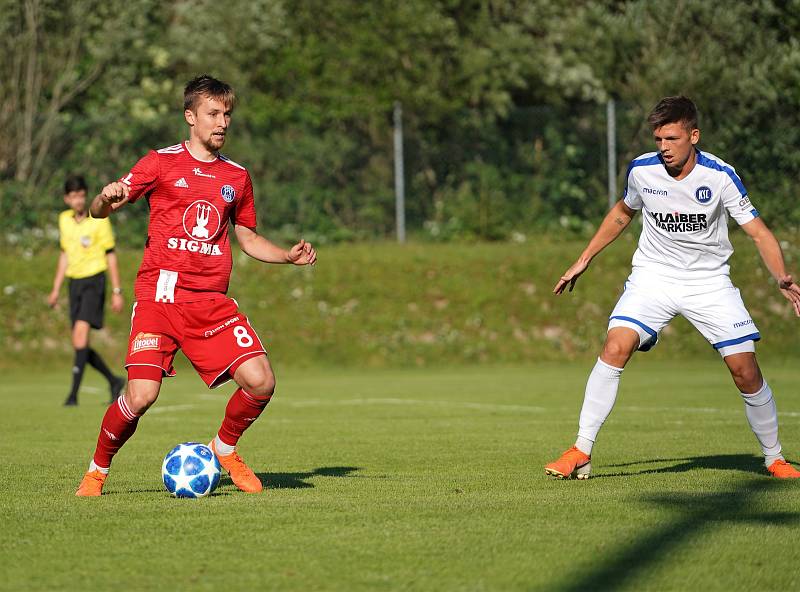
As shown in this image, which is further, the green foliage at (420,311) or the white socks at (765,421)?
the green foliage at (420,311)

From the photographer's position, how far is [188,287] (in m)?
7.52

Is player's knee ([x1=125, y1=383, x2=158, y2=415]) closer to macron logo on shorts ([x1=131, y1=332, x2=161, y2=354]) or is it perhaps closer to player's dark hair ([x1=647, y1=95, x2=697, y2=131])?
macron logo on shorts ([x1=131, y1=332, x2=161, y2=354])

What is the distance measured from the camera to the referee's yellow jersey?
15.2 meters

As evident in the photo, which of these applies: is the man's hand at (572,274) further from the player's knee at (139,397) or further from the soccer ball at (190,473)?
the player's knee at (139,397)

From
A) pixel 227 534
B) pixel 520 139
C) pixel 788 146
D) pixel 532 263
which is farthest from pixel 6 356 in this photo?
pixel 227 534

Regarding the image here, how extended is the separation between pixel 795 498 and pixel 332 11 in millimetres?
23417

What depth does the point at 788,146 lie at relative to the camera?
24.5m

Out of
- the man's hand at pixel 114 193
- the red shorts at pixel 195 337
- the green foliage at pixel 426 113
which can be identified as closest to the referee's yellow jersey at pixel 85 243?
the red shorts at pixel 195 337

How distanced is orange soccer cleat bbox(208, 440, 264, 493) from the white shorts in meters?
2.41

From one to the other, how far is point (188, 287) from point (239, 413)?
0.82 m

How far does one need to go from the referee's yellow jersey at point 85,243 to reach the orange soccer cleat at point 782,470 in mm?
9029

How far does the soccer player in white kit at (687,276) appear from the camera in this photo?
8.07m

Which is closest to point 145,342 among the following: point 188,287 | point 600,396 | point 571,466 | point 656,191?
point 188,287

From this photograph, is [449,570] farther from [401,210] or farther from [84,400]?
[401,210]
